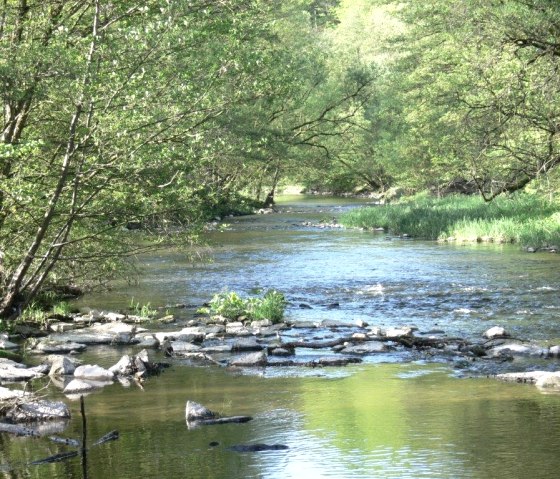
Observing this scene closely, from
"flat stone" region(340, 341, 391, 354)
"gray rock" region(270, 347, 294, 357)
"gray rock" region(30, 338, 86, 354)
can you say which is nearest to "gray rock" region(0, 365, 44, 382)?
"gray rock" region(30, 338, 86, 354)

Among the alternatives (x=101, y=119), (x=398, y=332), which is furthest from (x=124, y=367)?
(x=398, y=332)

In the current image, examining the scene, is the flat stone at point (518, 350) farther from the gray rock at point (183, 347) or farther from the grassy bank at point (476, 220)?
the grassy bank at point (476, 220)

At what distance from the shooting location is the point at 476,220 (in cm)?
3403

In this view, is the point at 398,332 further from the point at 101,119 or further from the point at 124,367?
the point at 101,119

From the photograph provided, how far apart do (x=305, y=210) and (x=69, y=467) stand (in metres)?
45.7

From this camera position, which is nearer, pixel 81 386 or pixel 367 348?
pixel 81 386

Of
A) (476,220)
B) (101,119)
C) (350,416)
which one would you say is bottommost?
(350,416)

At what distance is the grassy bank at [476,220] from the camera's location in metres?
29.9

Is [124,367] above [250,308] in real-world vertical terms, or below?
below

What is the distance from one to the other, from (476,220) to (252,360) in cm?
2294

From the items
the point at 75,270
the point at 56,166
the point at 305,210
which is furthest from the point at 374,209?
the point at 56,166

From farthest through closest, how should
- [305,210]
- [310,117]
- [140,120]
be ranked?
[305,210] < [310,117] < [140,120]

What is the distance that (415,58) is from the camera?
58531 millimetres

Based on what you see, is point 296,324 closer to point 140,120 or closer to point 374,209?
point 140,120
